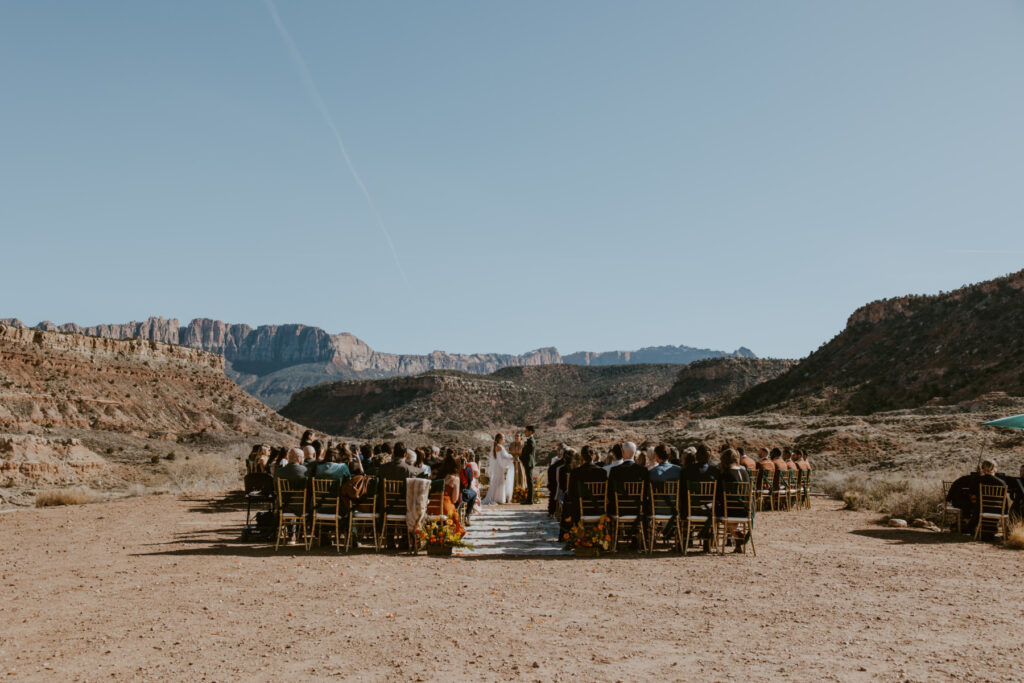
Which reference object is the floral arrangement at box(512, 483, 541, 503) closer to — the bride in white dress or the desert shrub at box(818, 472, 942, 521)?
the bride in white dress

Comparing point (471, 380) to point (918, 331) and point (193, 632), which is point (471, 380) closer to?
point (918, 331)

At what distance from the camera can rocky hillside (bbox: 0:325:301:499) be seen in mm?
35562

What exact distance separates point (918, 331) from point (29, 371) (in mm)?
69315

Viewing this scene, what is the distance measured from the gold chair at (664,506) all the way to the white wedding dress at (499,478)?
800cm

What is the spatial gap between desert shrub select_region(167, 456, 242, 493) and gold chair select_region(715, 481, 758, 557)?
17.4 m

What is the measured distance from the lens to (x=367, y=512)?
1104 cm

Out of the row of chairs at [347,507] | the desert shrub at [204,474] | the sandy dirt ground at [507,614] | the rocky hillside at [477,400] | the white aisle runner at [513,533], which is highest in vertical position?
the rocky hillside at [477,400]

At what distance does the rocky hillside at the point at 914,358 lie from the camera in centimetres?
5128

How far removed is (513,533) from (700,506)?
3592 millimetres

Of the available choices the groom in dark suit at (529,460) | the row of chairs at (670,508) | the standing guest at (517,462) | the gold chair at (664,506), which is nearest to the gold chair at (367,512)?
the row of chairs at (670,508)

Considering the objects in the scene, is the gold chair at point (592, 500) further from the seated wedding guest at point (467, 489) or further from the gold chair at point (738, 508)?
the seated wedding guest at point (467, 489)

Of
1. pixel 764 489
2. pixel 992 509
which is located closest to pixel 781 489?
pixel 764 489

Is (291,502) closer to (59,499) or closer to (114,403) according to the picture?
(59,499)

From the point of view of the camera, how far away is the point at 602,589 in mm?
8258
